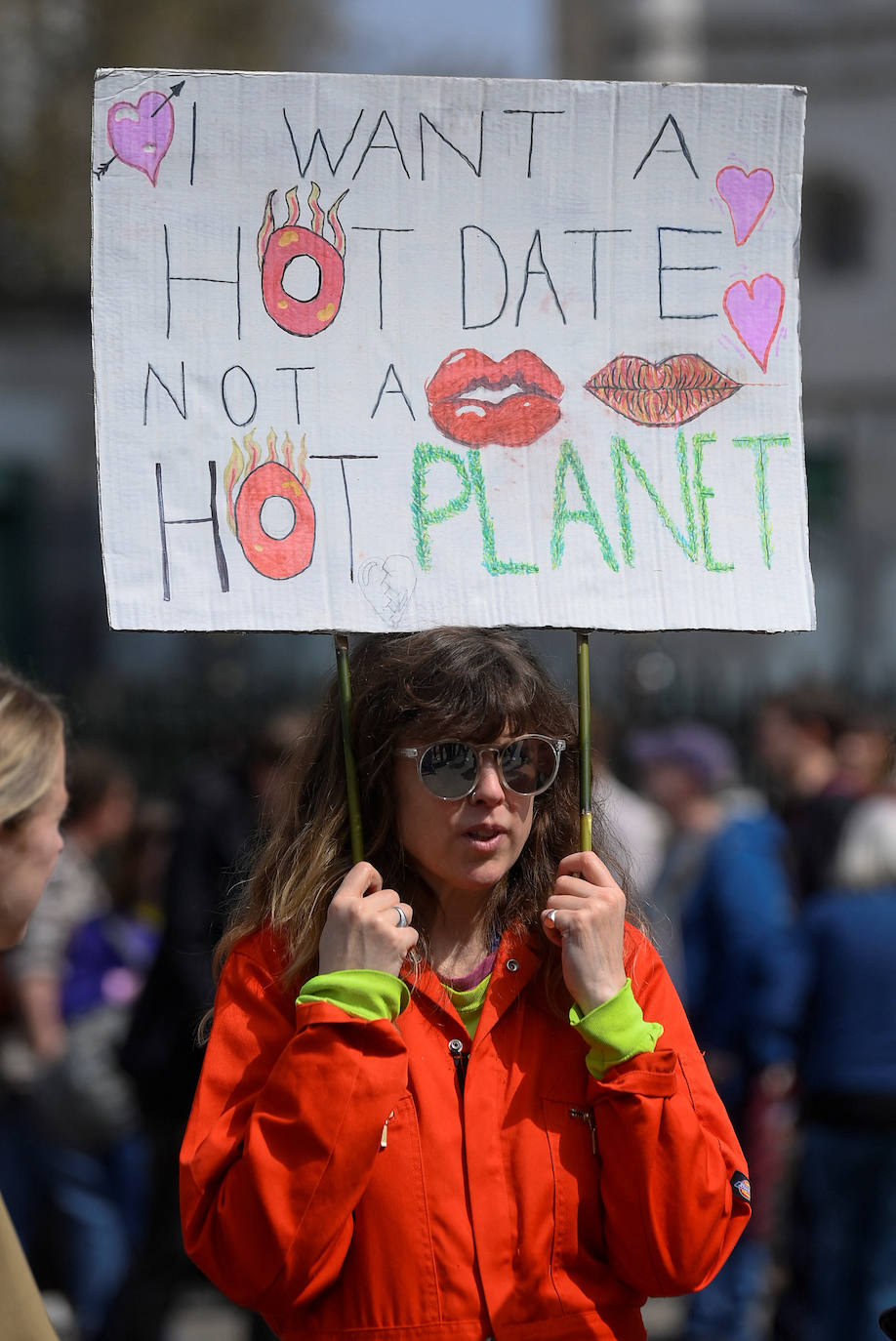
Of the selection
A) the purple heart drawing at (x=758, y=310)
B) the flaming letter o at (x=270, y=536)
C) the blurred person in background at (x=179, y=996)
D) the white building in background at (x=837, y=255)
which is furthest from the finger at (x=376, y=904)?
the white building in background at (x=837, y=255)

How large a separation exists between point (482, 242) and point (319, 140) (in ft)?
0.91

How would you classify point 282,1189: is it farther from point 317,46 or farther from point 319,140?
point 317,46

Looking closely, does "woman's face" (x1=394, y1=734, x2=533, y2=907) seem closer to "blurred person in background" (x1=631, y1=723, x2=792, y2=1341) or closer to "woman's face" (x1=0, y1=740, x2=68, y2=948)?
"woman's face" (x1=0, y1=740, x2=68, y2=948)

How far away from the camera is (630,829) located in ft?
18.7

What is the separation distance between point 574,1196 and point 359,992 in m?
0.42

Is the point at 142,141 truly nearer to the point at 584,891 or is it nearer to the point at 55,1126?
the point at 584,891

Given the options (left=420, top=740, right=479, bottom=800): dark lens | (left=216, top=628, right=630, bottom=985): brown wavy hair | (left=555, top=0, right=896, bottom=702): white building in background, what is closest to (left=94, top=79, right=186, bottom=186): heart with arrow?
(left=216, top=628, right=630, bottom=985): brown wavy hair

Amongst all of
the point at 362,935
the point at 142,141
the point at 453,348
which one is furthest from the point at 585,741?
the point at 142,141

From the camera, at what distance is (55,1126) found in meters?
5.46

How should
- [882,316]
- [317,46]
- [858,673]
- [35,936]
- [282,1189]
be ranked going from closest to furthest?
[282,1189] → [35,936] → [858,673] → [317,46] → [882,316]

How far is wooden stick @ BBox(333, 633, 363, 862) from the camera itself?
2.40 m

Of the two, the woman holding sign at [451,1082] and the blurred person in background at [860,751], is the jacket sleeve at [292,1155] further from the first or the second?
the blurred person in background at [860,751]

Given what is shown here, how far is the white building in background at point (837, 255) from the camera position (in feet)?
59.6

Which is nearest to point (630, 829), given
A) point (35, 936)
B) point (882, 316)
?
point (35, 936)
